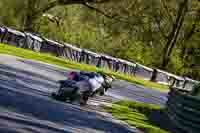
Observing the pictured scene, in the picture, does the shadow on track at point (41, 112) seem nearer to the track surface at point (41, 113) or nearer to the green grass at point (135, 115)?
the track surface at point (41, 113)

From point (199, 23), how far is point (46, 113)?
5544 cm

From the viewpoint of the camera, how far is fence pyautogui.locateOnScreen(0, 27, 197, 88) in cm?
4962

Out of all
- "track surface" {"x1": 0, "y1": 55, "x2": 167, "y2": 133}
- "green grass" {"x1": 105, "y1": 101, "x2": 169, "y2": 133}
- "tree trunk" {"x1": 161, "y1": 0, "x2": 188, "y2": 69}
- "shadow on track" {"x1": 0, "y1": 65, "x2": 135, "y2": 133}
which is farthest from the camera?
"tree trunk" {"x1": 161, "y1": 0, "x2": 188, "y2": 69}

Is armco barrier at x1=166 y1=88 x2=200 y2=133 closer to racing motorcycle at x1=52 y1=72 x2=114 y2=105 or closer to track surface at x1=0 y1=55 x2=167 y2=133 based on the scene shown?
track surface at x1=0 y1=55 x2=167 y2=133

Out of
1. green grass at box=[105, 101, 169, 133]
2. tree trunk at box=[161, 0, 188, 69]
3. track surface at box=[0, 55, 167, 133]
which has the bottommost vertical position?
green grass at box=[105, 101, 169, 133]

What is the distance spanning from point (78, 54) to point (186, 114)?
Result: 36.7 meters

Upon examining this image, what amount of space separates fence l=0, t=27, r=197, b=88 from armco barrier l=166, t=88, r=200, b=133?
29086 mm

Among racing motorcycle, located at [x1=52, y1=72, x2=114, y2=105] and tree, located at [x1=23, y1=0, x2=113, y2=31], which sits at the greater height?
tree, located at [x1=23, y1=0, x2=113, y2=31]

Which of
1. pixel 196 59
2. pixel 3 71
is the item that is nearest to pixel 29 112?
pixel 3 71

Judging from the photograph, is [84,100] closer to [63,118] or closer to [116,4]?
[63,118]

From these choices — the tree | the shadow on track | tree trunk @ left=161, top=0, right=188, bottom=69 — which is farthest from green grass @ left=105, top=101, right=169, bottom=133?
the tree

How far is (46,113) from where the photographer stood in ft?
53.8

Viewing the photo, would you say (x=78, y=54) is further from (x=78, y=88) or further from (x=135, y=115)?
(x=78, y=88)

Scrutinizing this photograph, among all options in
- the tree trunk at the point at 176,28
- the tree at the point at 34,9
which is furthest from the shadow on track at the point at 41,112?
the tree at the point at 34,9
